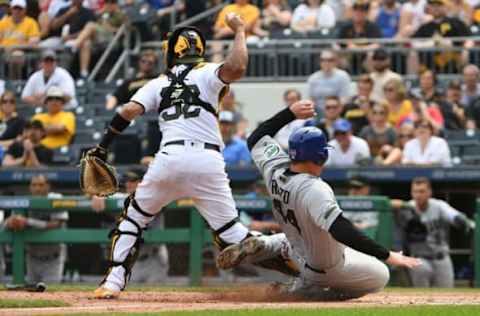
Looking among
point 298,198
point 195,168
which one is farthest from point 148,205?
point 298,198

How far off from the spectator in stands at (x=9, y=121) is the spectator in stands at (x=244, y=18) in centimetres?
299

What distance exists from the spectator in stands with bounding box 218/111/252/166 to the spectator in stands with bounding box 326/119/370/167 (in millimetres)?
1003

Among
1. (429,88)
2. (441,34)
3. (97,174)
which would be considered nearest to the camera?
(97,174)

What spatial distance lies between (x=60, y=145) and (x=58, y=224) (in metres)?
2.22

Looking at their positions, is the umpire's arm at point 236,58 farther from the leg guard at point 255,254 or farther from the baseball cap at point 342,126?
the baseball cap at point 342,126

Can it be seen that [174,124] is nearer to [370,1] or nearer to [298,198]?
[298,198]

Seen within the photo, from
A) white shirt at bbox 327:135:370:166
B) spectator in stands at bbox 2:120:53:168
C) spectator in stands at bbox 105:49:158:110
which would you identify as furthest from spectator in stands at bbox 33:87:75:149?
white shirt at bbox 327:135:370:166

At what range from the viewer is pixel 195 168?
31.3 ft

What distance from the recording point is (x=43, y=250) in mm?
14664

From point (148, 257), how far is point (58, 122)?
10.5 feet

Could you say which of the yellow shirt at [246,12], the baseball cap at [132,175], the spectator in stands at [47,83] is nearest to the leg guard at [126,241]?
the baseball cap at [132,175]

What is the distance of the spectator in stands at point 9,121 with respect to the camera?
55.4 ft

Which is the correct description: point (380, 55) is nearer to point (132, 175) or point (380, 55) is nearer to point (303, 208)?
point (132, 175)

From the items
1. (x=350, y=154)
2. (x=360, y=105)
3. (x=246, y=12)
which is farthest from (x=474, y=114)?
(x=246, y=12)
